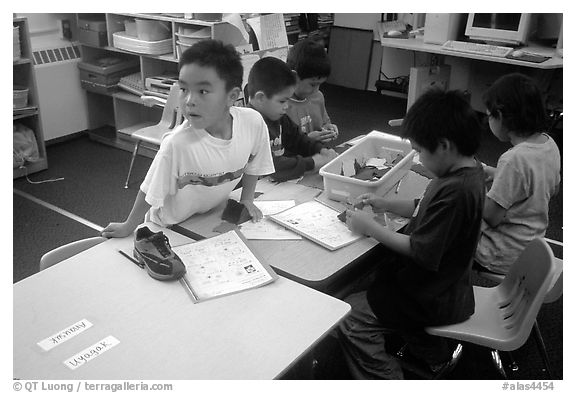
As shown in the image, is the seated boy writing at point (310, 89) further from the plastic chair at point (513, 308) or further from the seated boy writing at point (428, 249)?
the plastic chair at point (513, 308)

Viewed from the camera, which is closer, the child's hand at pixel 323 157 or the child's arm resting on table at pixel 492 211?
the child's arm resting on table at pixel 492 211

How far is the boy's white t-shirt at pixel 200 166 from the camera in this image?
1.52 metres

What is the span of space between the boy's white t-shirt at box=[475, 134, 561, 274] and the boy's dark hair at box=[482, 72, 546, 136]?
0.21ft

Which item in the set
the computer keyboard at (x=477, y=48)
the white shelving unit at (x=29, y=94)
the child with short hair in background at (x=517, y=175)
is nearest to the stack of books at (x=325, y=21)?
the computer keyboard at (x=477, y=48)

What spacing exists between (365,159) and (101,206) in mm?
1846

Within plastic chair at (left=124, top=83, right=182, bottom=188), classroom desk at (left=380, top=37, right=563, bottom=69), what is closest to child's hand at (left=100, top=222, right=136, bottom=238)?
plastic chair at (left=124, top=83, right=182, bottom=188)

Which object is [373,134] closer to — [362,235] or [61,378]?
[362,235]

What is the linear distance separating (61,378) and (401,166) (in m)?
1.29

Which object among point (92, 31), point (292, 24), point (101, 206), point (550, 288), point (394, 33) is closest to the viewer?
point (550, 288)

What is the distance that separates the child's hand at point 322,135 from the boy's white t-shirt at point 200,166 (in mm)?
459

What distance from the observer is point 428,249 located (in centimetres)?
140

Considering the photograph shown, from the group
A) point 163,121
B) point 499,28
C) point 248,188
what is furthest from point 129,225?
point 499,28

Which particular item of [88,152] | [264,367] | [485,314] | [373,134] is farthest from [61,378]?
[88,152]

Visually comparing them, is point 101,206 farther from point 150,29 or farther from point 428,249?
point 428,249
